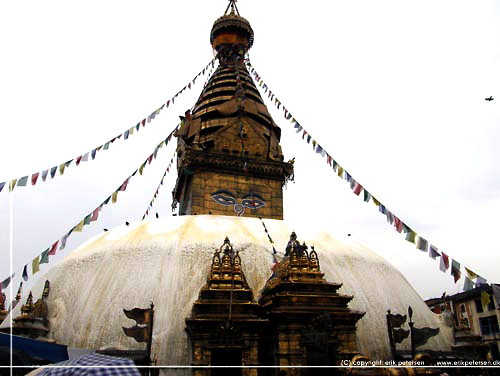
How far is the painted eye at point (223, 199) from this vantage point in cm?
1809

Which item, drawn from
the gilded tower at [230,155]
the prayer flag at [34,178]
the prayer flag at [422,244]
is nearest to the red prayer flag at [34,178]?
the prayer flag at [34,178]

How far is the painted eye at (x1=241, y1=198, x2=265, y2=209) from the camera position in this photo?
18.3m

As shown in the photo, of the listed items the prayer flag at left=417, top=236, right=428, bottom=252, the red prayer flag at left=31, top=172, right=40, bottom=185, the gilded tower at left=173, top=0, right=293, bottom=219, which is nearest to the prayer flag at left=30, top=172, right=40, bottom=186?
the red prayer flag at left=31, top=172, right=40, bottom=185

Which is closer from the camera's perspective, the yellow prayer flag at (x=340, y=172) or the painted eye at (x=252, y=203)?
the yellow prayer flag at (x=340, y=172)

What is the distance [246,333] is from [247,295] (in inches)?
35.3

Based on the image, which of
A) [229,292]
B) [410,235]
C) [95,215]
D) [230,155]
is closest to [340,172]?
[410,235]

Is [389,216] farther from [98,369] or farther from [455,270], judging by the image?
[98,369]

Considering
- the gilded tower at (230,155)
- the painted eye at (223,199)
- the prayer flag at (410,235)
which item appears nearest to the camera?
the prayer flag at (410,235)

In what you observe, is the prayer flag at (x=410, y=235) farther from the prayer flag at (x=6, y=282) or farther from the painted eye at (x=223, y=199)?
the prayer flag at (x=6, y=282)

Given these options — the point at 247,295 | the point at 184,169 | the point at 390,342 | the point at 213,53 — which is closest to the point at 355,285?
the point at 390,342

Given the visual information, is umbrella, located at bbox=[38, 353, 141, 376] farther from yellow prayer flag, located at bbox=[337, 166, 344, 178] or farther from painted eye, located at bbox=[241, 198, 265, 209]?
painted eye, located at bbox=[241, 198, 265, 209]

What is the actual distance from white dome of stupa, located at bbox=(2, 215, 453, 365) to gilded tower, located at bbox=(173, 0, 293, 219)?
380 centimetres

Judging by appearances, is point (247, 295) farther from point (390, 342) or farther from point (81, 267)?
point (81, 267)

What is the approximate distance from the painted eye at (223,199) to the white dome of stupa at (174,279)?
11.5ft
